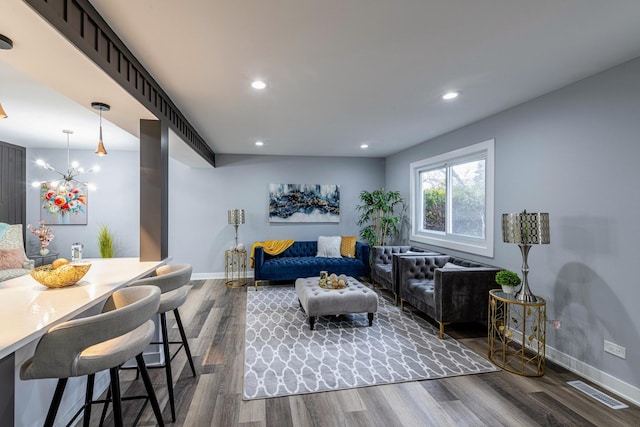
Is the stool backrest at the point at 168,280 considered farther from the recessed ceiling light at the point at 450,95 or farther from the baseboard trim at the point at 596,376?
the baseboard trim at the point at 596,376

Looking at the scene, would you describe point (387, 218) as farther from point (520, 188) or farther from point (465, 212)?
point (520, 188)

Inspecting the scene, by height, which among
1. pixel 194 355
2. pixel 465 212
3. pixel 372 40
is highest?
pixel 372 40

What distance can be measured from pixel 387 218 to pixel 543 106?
9.73ft

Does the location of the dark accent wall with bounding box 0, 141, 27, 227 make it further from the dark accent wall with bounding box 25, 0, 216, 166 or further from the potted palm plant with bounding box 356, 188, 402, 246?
the potted palm plant with bounding box 356, 188, 402, 246

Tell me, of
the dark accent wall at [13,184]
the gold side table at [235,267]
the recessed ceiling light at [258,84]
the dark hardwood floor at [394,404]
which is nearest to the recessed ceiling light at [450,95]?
the recessed ceiling light at [258,84]

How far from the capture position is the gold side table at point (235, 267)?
220 inches

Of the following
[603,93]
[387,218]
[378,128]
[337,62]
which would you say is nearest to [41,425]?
[337,62]

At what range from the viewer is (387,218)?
17.9ft

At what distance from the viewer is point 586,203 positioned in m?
2.51

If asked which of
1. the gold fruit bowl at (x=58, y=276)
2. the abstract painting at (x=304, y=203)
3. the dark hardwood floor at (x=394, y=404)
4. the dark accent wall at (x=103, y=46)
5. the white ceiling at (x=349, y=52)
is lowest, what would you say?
the dark hardwood floor at (x=394, y=404)

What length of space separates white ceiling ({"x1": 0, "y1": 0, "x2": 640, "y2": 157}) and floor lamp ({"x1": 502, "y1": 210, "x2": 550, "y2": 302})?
1.18m

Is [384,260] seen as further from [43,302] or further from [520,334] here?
[43,302]

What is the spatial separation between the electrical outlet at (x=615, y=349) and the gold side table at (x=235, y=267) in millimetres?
4873

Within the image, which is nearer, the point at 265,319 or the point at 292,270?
the point at 265,319
